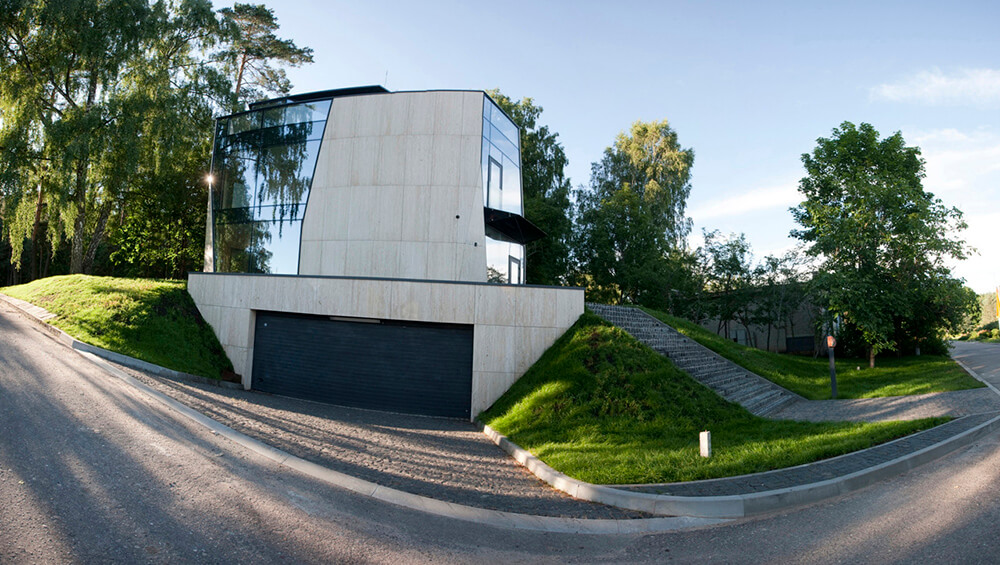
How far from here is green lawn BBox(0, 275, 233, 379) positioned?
42.6 feet

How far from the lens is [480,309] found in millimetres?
12914

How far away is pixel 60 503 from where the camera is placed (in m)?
4.83

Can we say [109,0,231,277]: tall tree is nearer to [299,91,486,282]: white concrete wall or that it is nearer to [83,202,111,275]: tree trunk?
[83,202,111,275]: tree trunk

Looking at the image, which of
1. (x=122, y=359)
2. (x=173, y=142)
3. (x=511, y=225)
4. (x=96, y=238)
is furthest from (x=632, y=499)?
(x=96, y=238)

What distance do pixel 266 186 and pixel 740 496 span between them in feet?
57.1

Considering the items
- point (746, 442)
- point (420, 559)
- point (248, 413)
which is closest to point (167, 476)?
point (420, 559)

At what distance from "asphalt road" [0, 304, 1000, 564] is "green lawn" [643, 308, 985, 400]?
827 cm

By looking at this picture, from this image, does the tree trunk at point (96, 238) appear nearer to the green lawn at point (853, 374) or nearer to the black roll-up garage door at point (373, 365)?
the black roll-up garage door at point (373, 365)

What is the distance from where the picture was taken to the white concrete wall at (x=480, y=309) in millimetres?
12758

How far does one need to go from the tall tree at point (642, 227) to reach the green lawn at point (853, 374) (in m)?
9.05

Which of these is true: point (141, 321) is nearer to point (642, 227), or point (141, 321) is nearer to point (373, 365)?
point (373, 365)

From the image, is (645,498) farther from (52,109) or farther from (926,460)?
(52,109)

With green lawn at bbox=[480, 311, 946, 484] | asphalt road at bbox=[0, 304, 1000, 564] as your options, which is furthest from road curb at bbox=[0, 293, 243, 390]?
green lawn at bbox=[480, 311, 946, 484]

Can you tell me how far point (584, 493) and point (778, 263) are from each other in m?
29.1
